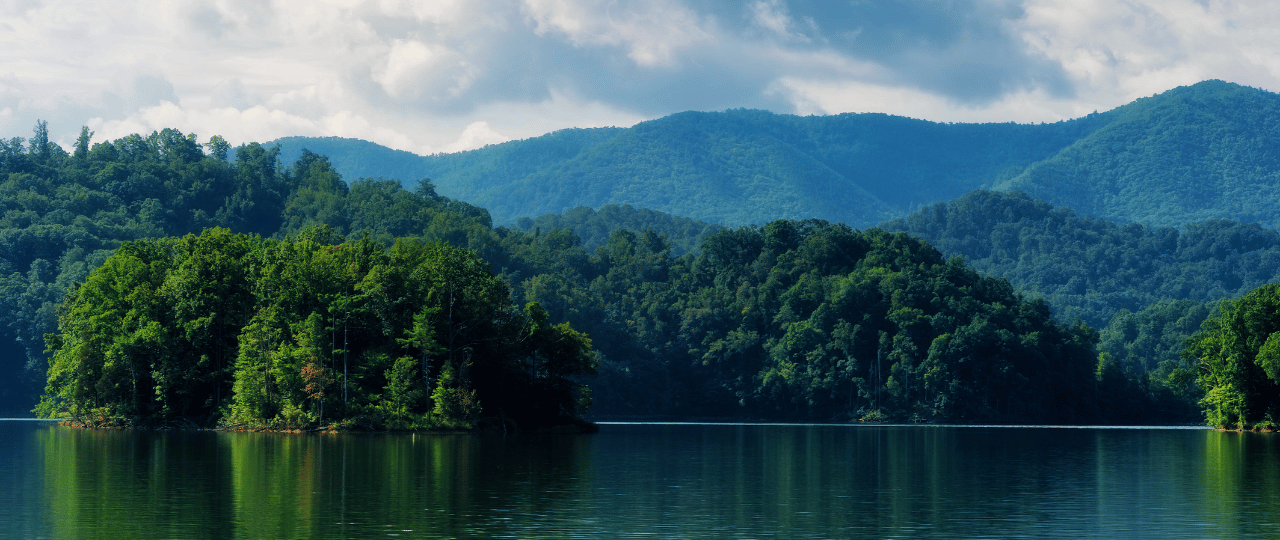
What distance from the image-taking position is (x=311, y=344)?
85188mm

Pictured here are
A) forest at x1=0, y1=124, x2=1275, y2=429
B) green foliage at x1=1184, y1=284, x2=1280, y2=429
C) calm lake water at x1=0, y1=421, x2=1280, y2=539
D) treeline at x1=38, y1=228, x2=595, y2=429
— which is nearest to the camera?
calm lake water at x1=0, y1=421, x2=1280, y2=539

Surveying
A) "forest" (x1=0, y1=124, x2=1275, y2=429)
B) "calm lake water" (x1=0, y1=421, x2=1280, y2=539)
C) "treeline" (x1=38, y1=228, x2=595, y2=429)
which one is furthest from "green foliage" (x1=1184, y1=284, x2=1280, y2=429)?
"treeline" (x1=38, y1=228, x2=595, y2=429)

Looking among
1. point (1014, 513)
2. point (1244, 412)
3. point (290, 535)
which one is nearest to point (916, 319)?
point (1244, 412)

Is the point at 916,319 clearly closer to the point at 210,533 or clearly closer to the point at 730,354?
the point at 730,354

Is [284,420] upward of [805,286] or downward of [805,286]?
downward

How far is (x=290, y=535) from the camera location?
32.6 m

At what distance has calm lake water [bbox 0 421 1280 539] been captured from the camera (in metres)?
35.3

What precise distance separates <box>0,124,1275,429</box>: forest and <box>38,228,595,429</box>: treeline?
0.61 ft

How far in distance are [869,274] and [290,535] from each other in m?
122

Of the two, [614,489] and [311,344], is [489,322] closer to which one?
[311,344]

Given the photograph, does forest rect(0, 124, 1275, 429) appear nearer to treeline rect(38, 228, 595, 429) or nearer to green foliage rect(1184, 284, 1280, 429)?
treeline rect(38, 228, 595, 429)

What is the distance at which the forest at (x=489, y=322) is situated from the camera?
87.3 meters

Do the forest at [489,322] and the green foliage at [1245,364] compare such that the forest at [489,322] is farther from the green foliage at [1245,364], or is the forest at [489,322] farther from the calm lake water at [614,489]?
the calm lake water at [614,489]

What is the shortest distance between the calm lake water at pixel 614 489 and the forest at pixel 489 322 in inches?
471
